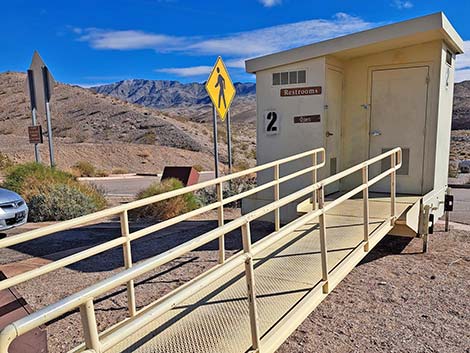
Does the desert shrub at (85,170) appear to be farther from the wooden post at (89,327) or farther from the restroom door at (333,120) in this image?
the wooden post at (89,327)

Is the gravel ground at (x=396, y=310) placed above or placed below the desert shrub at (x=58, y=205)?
below

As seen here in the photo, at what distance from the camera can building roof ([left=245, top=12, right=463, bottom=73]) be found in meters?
5.93

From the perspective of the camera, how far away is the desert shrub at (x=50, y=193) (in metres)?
8.80

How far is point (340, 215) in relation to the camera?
5.95m

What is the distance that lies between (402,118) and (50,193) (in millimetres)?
7047

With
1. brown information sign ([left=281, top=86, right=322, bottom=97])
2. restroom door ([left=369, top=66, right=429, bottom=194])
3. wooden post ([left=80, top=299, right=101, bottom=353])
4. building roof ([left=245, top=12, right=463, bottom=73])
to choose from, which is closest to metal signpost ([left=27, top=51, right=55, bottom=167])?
building roof ([left=245, top=12, right=463, bottom=73])

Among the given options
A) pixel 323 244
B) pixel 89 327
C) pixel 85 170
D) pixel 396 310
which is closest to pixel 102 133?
pixel 85 170

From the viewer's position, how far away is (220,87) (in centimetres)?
750

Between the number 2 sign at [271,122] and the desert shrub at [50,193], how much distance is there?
4.31m

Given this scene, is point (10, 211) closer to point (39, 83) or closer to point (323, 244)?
point (39, 83)

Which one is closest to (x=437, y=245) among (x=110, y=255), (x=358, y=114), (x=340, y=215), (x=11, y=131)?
(x=340, y=215)

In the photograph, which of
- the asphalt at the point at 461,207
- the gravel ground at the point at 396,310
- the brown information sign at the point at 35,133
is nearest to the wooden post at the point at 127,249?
the gravel ground at the point at 396,310

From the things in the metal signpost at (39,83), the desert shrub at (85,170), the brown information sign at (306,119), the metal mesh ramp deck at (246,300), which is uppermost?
the metal signpost at (39,83)

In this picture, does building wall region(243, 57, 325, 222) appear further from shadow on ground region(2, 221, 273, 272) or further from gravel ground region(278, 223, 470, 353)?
gravel ground region(278, 223, 470, 353)
